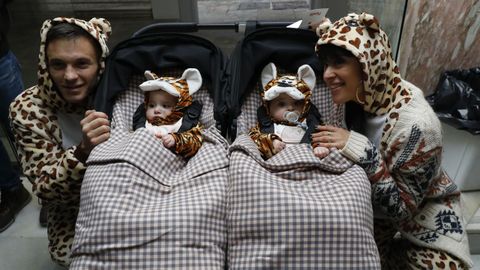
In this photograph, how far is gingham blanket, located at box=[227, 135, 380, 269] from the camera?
82 centimetres

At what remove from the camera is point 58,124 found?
4.39 feet

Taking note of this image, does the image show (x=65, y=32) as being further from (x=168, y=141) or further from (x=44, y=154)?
(x=168, y=141)

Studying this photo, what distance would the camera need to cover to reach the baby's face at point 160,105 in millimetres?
1269

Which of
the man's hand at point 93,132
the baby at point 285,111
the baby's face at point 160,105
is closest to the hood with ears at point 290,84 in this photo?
the baby at point 285,111

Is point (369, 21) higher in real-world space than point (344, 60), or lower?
higher

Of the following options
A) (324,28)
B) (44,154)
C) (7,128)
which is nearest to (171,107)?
(44,154)

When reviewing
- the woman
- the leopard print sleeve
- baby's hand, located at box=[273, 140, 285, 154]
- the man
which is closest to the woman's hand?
the woman

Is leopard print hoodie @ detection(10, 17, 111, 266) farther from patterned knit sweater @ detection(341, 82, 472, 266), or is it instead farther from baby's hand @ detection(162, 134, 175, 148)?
patterned knit sweater @ detection(341, 82, 472, 266)

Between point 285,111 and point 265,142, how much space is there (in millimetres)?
156

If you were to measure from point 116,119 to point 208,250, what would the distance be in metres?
0.63

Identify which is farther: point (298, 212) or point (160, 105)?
point (160, 105)

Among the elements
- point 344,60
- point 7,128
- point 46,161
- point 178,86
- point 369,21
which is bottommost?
point 7,128

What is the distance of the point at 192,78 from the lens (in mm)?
1330

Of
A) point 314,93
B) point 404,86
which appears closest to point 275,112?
point 314,93
